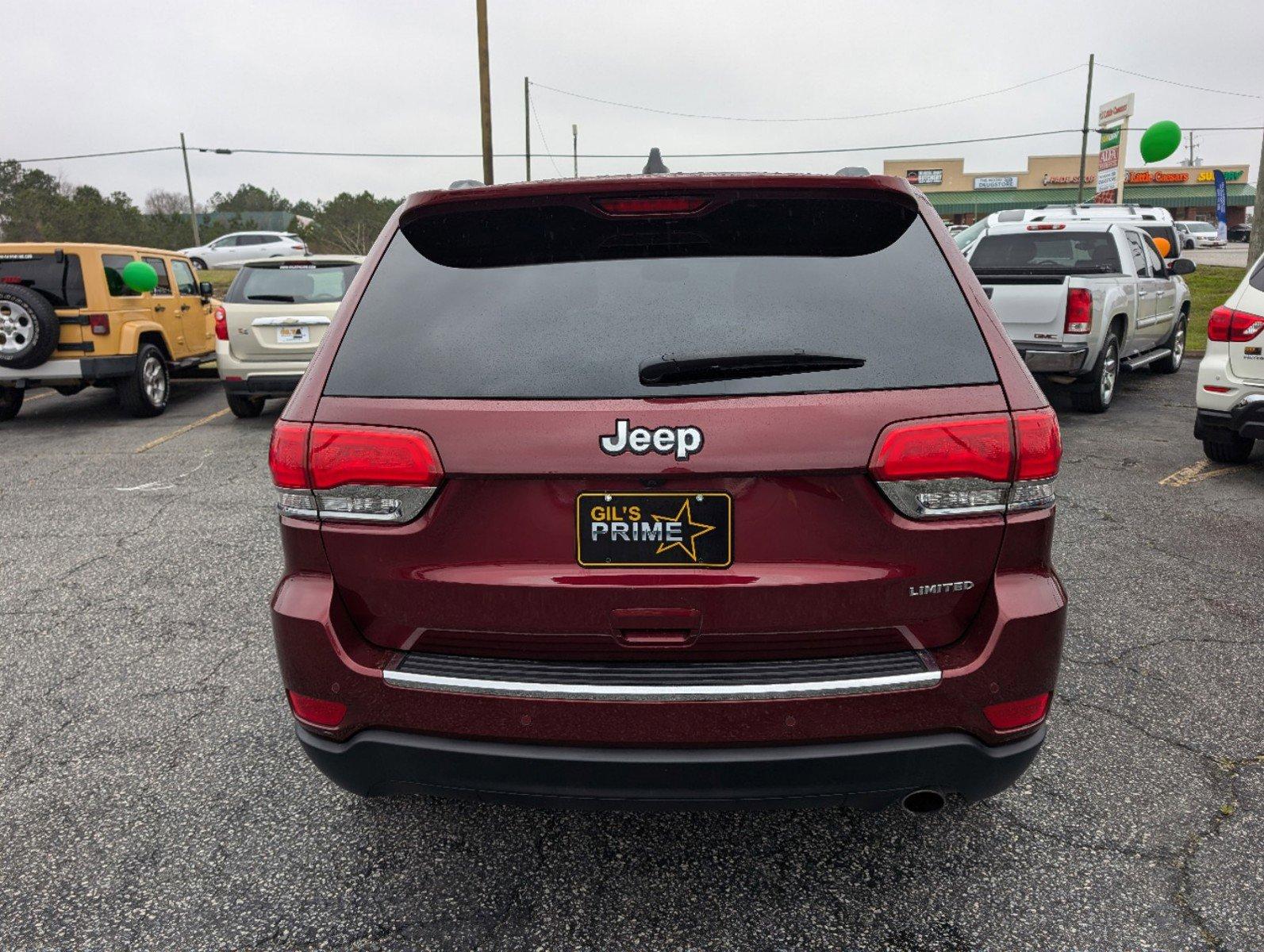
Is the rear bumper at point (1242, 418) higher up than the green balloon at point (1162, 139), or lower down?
lower down

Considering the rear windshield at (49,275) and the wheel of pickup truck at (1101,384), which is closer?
the wheel of pickup truck at (1101,384)

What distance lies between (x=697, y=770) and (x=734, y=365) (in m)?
0.89

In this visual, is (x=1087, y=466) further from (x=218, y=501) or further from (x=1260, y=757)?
(x=218, y=501)

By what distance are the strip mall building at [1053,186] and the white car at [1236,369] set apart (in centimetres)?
6892

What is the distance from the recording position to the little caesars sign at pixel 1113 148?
3253 cm

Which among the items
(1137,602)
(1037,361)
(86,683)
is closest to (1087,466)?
(1037,361)

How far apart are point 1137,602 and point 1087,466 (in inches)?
123

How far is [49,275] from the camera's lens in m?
9.58

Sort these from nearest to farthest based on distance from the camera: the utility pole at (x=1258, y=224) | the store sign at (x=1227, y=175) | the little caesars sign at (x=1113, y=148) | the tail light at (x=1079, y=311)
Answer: the tail light at (x=1079, y=311)
the utility pole at (x=1258, y=224)
the little caesars sign at (x=1113, y=148)
the store sign at (x=1227, y=175)

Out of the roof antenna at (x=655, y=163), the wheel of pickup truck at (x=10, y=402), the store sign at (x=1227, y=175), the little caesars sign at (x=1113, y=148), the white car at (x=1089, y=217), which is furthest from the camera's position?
the store sign at (x=1227, y=175)

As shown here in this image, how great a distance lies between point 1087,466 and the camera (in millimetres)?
7250

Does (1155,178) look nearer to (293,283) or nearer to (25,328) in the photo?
(293,283)

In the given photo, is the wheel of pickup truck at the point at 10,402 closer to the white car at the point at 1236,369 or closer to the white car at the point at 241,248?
the white car at the point at 1236,369

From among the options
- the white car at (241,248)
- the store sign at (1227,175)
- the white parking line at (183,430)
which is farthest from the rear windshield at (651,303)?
the store sign at (1227,175)
